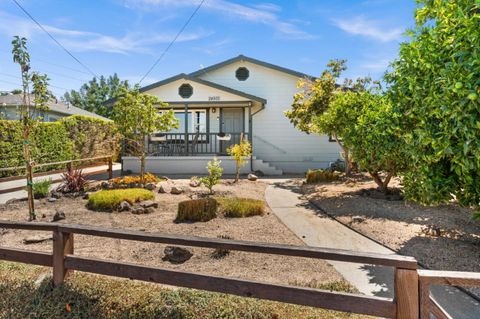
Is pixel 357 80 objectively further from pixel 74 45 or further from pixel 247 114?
pixel 74 45

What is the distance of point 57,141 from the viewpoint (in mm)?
13602

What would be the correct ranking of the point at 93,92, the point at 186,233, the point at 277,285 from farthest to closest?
the point at 93,92, the point at 186,233, the point at 277,285

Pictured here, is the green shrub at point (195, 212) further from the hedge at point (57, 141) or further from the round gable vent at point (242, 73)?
the round gable vent at point (242, 73)

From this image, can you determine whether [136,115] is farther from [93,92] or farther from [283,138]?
[93,92]

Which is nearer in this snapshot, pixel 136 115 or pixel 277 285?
pixel 277 285

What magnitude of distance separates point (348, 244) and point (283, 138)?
12125 mm

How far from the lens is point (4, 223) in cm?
357

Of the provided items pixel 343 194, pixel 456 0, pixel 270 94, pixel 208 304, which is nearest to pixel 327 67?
pixel 270 94

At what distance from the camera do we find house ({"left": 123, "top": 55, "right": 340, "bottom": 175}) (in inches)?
624

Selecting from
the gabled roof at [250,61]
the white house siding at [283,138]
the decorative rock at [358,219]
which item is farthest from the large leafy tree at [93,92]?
the decorative rock at [358,219]

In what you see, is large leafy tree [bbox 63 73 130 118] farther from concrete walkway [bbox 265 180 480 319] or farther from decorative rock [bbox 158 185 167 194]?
concrete walkway [bbox 265 180 480 319]

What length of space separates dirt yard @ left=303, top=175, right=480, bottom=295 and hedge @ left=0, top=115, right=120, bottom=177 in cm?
915

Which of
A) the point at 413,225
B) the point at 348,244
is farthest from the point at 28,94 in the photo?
the point at 413,225

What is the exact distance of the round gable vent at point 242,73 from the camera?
56.9ft
